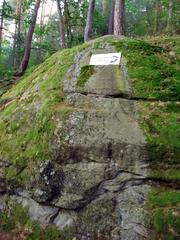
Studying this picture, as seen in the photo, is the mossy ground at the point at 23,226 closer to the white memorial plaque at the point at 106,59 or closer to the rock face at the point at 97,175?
the rock face at the point at 97,175

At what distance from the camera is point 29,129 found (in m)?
6.09

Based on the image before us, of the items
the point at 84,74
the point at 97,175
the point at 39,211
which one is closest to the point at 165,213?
the point at 97,175

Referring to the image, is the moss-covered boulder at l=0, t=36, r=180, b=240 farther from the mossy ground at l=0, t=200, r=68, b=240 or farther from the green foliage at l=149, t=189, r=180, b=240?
the mossy ground at l=0, t=200, r=68, b=240

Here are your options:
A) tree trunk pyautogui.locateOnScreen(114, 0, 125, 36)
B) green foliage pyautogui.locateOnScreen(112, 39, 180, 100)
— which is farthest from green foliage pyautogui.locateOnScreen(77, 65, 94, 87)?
tree trunk pyautogui.locateOnScreen(114, 0, 125, 36)

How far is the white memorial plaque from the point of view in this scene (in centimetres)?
622

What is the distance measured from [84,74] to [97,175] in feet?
7.26

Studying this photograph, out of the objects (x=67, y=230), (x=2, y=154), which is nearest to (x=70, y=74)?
(x=2, y=154)

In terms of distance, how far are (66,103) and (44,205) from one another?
1910mm

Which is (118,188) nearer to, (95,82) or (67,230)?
(67,230)

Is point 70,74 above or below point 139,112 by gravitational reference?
above

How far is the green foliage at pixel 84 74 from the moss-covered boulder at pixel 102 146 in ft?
0.08

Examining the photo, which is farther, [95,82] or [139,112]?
[95,82]

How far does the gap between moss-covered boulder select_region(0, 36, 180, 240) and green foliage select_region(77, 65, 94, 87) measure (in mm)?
24

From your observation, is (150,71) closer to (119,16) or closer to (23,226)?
(23,226)
